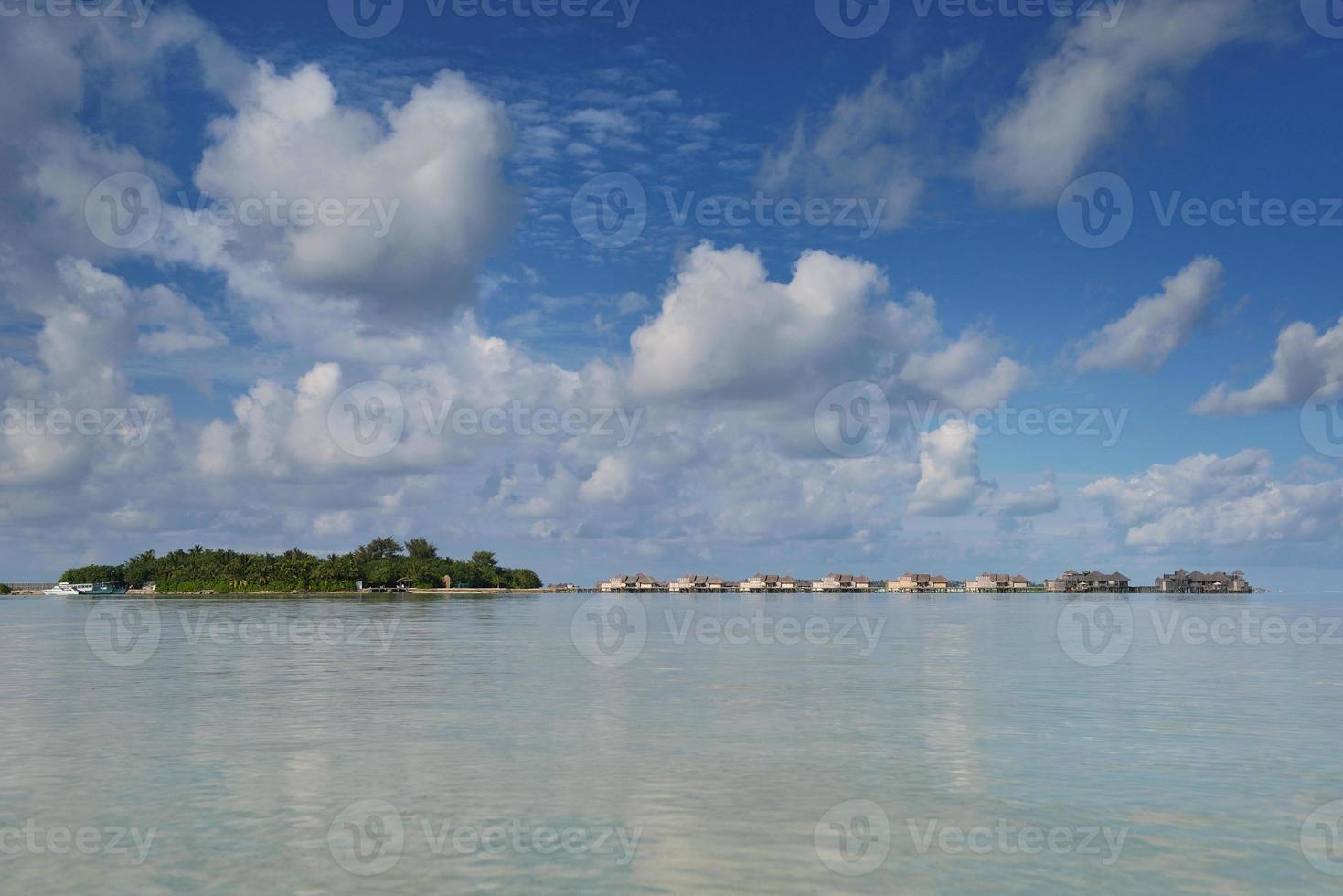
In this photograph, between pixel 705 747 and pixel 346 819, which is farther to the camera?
pixel 705 747

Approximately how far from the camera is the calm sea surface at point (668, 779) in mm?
13898

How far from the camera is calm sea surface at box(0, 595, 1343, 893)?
1390 cm

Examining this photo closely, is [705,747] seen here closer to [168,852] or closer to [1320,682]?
[168,852]

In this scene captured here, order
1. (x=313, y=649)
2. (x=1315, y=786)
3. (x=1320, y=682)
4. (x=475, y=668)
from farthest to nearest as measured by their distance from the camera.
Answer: (x=313, y=649) → (x=475, y=668) → (x=1320, y=682) → (x=1315, y=786)

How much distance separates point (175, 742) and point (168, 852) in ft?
34.4

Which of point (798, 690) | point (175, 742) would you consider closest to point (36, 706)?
point (175, 742)

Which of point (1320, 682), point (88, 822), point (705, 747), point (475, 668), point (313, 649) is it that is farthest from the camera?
point (313, 649)

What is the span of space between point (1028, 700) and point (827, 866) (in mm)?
20888

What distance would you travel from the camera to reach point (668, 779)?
1977 cm

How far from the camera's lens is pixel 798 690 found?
3469 centimetres

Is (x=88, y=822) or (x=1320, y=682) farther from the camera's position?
(x=1320, y=682)

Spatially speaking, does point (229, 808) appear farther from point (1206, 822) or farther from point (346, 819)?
point (1206, 822)

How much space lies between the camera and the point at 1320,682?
38.1 meters

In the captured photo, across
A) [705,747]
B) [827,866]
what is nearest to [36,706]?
[705,747]
